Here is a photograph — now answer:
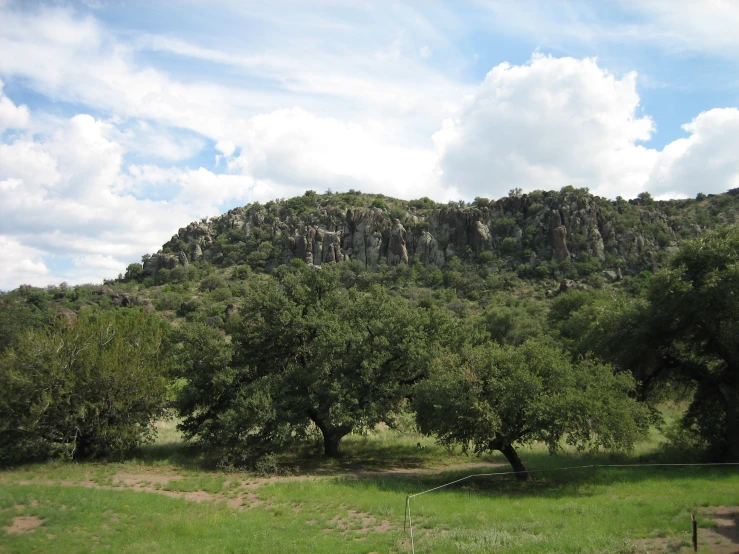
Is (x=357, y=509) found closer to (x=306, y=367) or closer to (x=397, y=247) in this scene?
(x=306, y=367)

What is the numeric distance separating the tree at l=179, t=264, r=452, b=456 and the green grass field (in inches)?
83.6

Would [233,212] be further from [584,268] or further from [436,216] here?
[584,268]

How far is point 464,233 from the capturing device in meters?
107

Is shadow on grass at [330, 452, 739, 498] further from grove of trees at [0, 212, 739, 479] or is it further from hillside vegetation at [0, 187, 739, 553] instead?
grove of trees at [0, 212, 739, 479]

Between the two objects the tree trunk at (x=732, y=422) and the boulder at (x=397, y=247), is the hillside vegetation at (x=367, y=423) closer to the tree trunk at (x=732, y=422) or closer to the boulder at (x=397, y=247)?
the tree trunk at (x=732, y=422)

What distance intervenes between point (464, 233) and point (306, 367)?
86.6m

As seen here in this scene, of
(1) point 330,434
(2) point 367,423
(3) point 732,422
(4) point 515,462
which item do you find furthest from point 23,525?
(3) point 732,422

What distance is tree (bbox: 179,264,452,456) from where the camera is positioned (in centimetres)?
2294

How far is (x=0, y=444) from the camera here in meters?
21.9

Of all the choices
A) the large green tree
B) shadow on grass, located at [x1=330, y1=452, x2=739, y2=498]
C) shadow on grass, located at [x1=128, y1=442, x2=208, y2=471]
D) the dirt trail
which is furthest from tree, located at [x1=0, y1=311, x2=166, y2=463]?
the large green tree

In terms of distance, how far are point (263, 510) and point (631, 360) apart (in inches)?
655

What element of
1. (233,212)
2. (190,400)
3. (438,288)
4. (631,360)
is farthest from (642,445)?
(233,212)

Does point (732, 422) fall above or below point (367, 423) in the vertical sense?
above

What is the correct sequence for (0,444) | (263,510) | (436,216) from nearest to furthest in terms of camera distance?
(263,510) < (0,444) < (436,216)
